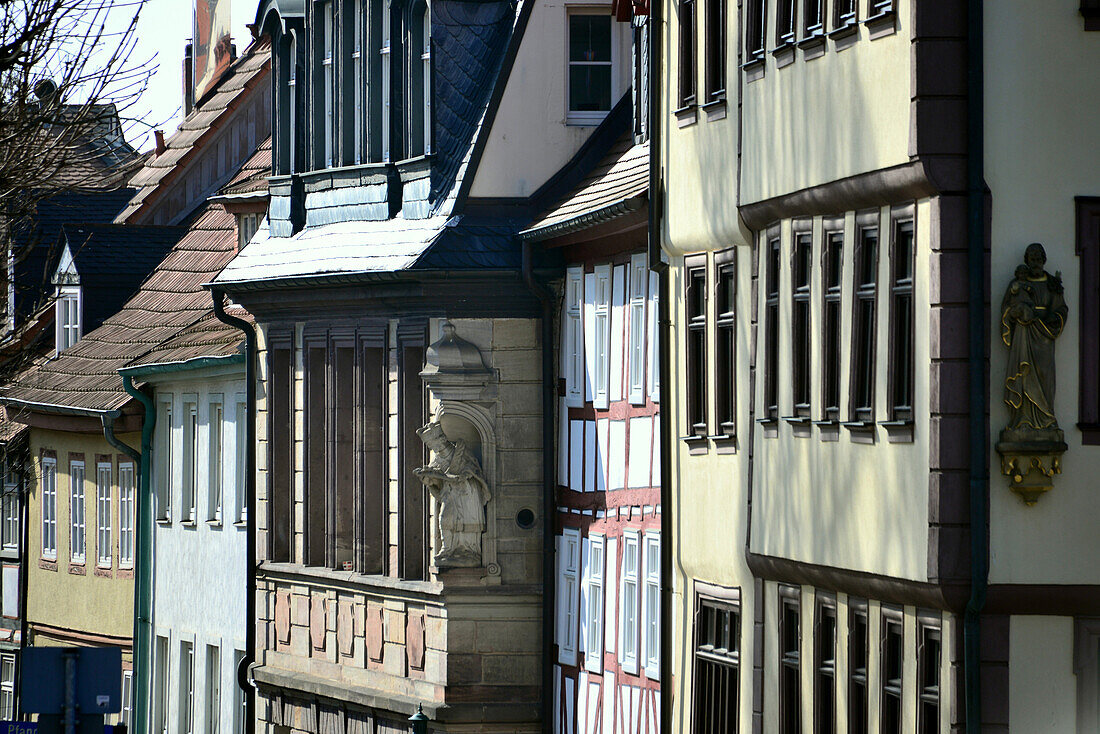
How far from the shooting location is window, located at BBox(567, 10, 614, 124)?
2986 centimetres

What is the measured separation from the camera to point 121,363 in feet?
136

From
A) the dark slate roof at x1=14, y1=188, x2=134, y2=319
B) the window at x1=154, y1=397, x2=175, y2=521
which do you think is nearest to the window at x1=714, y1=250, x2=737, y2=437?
the window at x1=154, y1=397, x2=175, y2=521

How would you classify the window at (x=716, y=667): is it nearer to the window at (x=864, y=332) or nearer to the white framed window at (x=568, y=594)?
the window at (x=864, y=332)

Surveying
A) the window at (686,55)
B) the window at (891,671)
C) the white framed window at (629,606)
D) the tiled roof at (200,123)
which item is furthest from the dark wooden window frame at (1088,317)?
the tiled roof at (200,123)

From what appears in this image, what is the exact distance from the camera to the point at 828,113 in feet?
65.5

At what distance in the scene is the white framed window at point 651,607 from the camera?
25.2 meters

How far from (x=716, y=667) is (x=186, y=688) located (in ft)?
56.8

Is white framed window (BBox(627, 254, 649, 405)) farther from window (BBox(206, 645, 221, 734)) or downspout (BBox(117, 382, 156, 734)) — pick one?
downspout (BBox(117, 382, 156, 734))

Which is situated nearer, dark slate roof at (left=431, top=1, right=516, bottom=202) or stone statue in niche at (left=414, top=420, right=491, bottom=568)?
stone statue in niche at (left=414, top=420, right=491, bottom=568)

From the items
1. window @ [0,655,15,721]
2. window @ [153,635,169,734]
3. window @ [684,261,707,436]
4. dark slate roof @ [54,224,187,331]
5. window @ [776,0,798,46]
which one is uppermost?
window @ [776,0,798,46]

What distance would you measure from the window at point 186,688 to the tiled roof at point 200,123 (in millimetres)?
10720

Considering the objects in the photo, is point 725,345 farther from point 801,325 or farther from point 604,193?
point 604,193

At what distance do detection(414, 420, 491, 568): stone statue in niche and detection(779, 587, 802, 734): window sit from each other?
854 cm

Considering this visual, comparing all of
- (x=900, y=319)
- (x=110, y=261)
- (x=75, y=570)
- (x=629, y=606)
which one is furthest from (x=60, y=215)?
(x=900, y=319)
